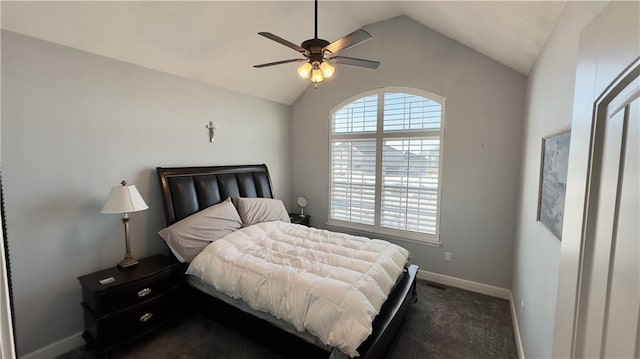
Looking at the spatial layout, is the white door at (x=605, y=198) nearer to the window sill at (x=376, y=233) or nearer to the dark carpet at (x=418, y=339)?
the dark carpet at (x=418, y=339)

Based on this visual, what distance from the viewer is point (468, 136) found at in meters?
3.25

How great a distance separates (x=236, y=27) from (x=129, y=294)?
2.73 meters

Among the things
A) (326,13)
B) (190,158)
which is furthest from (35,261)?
(326,13)

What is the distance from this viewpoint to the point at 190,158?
3.22 meters

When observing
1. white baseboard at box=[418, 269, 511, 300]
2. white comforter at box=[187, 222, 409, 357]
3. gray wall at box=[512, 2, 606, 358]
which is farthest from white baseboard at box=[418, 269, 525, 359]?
white comforter at box=[187, 222, 409, 357]

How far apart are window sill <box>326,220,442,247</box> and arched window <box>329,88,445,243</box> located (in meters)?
0.01

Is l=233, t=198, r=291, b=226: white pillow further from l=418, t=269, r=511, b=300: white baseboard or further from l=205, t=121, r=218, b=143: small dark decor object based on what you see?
l=418, t=269, r=511, b=300: white baseboard

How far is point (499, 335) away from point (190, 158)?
149 inches

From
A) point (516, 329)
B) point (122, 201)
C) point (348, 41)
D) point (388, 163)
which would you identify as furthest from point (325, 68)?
point (516, 329)

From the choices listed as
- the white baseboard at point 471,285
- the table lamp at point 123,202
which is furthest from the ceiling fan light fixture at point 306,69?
the white baseboard at point 471,285

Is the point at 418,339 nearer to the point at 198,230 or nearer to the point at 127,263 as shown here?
the point at 198,230

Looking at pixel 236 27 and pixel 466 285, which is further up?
pixel 236 27

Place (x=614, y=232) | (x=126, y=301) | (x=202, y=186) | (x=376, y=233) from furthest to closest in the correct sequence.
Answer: (x=376, y=233)
(x=202, y=186)
(x=126, y=301)
(x=614, y=232)

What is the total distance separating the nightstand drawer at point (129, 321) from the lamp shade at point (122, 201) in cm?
83
